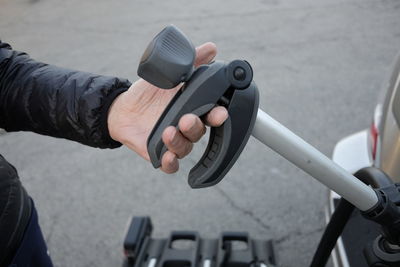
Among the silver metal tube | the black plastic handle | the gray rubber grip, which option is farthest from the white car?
the gray rubber grip

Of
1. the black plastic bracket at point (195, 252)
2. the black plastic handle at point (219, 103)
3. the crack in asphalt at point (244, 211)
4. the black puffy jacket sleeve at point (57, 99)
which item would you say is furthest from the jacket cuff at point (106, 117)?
the crack in asphalt at point (244, 211)

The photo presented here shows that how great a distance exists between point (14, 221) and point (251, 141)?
94.9 inches

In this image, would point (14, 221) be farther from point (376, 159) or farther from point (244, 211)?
point (244, 211)

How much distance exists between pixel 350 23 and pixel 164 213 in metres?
4.14

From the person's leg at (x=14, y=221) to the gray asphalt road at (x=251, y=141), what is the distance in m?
1.23

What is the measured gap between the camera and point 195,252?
2.15m

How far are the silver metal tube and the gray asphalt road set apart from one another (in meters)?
1.57

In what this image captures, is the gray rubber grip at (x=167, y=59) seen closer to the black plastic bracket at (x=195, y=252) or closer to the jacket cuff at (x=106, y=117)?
the jacket cuff at (x=106, y=117)

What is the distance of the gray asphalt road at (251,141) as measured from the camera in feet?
9.27

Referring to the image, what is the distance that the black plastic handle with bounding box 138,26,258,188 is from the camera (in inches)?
36.9

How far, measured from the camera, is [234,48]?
5.34 m

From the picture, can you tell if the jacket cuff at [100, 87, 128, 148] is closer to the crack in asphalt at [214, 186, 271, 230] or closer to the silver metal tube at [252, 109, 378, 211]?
the silver metal tube at [252, 109, 378, 211]

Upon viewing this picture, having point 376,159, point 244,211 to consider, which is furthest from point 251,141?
point 376,159

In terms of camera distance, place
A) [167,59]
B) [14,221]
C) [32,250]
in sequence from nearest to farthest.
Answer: [167,59] → [14,221] → [32,250]
